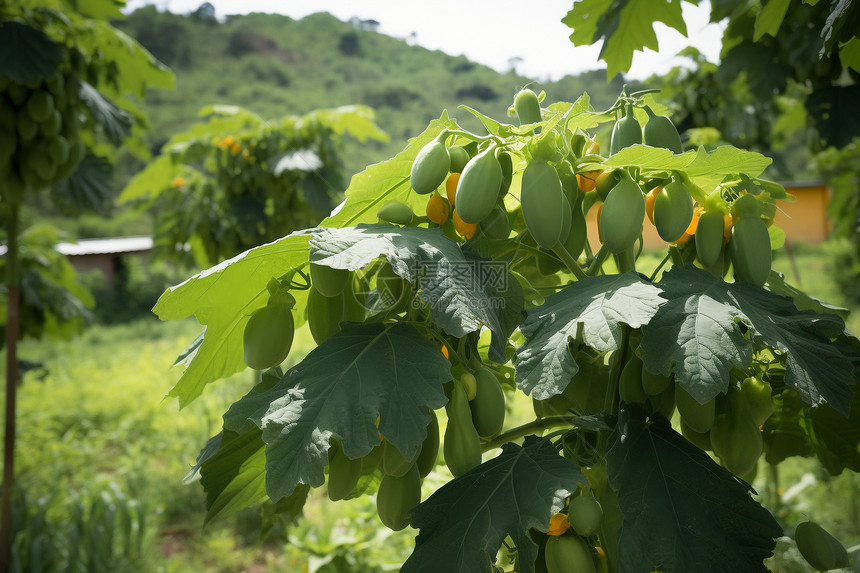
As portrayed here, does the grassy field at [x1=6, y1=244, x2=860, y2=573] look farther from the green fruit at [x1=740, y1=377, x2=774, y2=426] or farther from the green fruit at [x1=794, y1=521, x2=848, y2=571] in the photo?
the green fruit at [x1=794, y1=521, x2=848, y2=571]

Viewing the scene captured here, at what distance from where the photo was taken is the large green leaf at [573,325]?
49 cm

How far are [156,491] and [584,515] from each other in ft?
9.18

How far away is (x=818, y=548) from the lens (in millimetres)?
644

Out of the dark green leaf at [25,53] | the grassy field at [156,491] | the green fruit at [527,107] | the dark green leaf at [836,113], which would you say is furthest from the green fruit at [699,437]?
the dark green leaf at [25,53]

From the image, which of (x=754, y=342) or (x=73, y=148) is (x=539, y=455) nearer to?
(x=754, y=342)

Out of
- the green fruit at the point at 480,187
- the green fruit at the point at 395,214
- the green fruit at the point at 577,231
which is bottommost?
the green fruit at the point at 577,231

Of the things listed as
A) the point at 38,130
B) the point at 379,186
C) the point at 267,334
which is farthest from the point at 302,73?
the point at 267,334

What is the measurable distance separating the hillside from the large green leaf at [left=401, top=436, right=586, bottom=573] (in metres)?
0.41

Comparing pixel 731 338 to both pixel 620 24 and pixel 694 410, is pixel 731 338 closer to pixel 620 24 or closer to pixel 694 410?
pixel 694 410

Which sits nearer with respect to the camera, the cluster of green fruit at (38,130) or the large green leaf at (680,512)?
Answer: the large green leaf at (680,512)

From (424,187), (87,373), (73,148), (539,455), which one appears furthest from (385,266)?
(87,373)

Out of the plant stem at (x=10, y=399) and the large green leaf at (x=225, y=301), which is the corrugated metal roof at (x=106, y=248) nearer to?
the plant stem at (x=10, y=399)

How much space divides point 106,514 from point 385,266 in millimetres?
1881

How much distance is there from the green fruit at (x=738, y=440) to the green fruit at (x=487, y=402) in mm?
215
